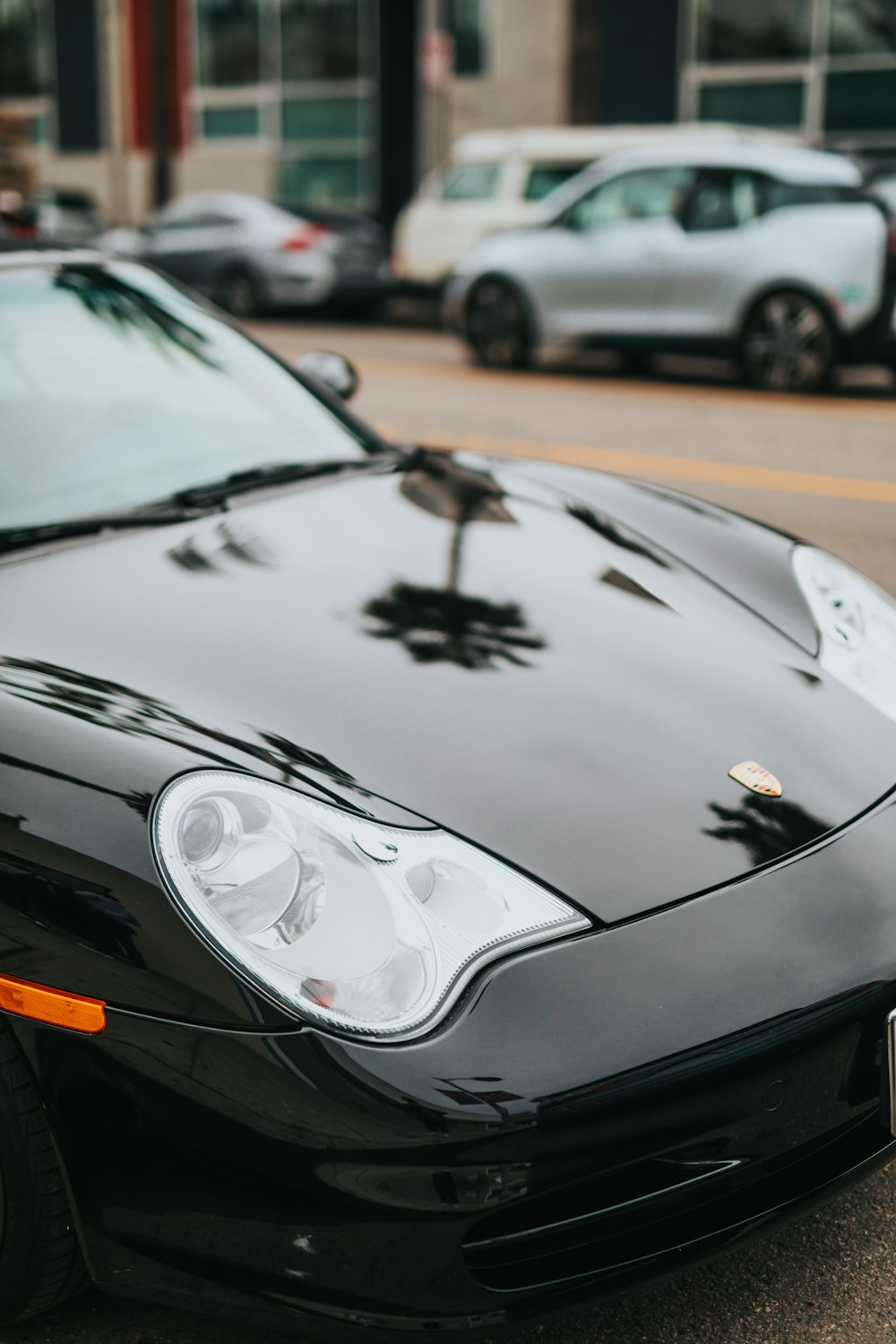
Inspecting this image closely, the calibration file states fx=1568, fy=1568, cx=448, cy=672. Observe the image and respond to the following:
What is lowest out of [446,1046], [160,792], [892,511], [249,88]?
[892,511]

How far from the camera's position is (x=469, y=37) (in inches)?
826

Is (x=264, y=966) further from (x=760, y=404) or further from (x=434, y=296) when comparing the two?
(x=434, y=296)

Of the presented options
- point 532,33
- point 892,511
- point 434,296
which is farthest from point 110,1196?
point 532,33

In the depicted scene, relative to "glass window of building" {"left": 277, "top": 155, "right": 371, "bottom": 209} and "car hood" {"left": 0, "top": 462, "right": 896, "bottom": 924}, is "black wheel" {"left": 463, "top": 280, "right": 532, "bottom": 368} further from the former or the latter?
"glass window of building" {"left": 277, "top": 155, "right": 371, "bottom": 209}

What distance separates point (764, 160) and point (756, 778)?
30.9 feet

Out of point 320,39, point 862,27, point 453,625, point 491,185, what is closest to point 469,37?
point 320,39

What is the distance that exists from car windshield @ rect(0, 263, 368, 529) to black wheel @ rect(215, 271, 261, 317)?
13873mm

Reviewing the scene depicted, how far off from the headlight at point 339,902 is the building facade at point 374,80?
1428 cm

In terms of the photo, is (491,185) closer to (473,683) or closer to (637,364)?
(637,364)

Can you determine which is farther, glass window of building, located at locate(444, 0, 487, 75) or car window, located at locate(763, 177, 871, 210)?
glass window of building, located at locate(444, 0, 487, 75)

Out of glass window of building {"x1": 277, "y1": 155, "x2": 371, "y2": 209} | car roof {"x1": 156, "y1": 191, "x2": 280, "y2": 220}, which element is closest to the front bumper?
car roof {"x1": 156, "y1": 191, "x2": 280, "y2": 220}

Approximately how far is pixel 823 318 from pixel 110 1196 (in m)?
9.26

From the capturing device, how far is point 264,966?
5.70 feet

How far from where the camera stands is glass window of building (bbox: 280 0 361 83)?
22547 millimetres
